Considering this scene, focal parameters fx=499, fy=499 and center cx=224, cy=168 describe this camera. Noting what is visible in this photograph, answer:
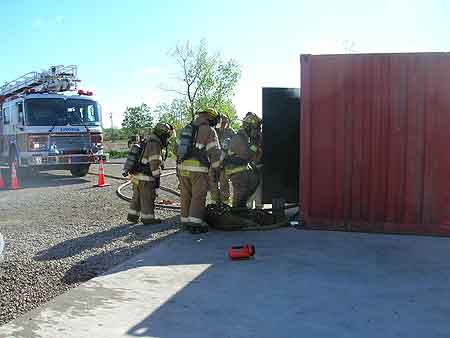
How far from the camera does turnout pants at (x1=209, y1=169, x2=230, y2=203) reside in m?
8.69

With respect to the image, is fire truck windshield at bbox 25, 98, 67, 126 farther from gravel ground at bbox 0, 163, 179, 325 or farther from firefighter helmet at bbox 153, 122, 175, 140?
firefighter helmet at bbox 153, 122, 175, 140

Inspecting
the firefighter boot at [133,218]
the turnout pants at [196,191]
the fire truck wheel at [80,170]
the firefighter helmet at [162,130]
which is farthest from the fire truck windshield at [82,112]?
the turnout pants at [196,191]

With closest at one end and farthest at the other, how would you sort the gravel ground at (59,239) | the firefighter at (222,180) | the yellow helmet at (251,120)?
the gravel ground at (59,239)
the yellow helmet at (251,120)
the firefighter at (222,180)

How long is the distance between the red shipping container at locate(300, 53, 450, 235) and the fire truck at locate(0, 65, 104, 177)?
932 centimetres

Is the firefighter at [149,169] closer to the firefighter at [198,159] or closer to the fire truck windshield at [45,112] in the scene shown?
the firefighter at [198,159]

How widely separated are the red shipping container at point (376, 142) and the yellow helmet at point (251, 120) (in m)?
1.27

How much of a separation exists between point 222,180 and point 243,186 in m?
1.11

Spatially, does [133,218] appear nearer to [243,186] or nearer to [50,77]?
[243,186]

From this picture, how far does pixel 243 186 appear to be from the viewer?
7.94 metres

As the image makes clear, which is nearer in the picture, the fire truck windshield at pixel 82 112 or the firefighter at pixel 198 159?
the firefighter at pixel 198 159

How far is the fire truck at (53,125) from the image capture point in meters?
14.2

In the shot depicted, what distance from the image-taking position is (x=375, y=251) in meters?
5.86

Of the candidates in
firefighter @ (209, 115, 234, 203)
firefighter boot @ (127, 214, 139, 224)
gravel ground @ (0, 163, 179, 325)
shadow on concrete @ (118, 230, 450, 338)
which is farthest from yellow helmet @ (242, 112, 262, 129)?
shadow on concrete @ (118, 230, 450, 338)

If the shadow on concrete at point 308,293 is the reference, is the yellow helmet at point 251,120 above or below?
above
